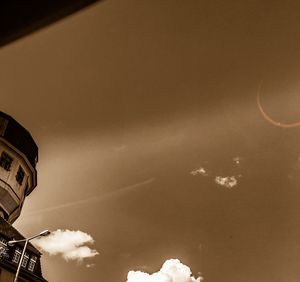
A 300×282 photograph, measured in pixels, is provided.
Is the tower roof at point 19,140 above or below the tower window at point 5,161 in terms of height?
above

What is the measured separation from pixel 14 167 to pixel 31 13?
33541 mm

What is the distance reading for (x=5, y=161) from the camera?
32.2 metres

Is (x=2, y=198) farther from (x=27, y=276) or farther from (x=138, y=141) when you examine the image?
(x=138, y=141)

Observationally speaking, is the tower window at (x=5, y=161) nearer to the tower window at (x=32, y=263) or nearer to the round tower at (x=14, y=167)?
the round tower at (x=14, y=167)

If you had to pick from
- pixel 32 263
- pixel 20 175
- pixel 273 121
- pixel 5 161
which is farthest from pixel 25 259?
pixel 273 121

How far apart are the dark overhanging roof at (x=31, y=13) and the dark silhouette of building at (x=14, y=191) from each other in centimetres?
2862

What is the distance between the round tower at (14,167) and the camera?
31578mm

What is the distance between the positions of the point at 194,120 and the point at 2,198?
27.3 meters

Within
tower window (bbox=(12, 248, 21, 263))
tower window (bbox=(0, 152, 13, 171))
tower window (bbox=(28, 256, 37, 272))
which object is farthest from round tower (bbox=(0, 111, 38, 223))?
tower window (bbox=(28, 256, 37, 272))

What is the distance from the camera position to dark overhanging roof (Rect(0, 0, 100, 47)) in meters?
2.01

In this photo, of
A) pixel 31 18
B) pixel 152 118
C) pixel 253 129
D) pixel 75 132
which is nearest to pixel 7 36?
pixel 31 18

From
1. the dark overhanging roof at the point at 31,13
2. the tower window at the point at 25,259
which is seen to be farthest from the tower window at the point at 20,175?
the dark overhanging roof at the point at 31,13

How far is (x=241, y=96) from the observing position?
8.59 meters

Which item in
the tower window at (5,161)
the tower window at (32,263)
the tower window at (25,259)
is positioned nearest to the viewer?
the tower window at (25,259)
